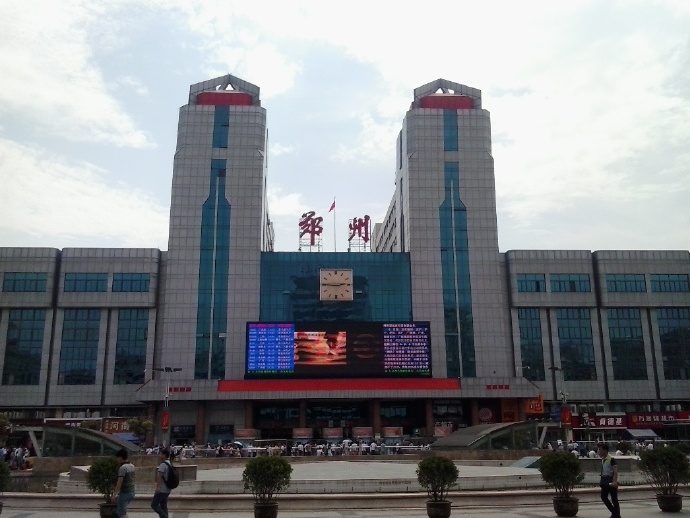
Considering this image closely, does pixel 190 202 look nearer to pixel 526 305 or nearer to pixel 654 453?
pixel 526 305

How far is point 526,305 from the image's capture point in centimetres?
7306

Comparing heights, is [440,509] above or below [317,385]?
below

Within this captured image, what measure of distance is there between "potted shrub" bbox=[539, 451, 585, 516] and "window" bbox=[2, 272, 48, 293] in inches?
2510

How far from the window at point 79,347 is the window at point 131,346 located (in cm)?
231

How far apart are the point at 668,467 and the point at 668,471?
136mm

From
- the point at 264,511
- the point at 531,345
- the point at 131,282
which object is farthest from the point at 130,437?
the point at 264,511

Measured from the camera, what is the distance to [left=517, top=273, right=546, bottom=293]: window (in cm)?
7362

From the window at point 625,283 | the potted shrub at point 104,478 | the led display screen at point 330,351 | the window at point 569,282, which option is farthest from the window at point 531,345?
the potted shrub at point 104,478

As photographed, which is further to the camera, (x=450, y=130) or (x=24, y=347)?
(x=450, y=130)

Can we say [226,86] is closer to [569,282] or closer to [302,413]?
[302,413]

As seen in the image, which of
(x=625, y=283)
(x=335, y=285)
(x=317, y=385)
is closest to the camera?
(x=317, y=385)

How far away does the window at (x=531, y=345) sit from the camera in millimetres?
71688

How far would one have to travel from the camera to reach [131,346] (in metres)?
70.1

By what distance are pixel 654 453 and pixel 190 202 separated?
2387 inches
